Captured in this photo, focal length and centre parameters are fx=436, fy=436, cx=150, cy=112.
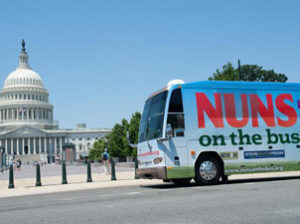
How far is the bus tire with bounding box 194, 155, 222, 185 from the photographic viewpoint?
14.2 metres

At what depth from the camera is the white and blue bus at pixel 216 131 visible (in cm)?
1399

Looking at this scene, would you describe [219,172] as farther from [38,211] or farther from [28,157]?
[28,157]

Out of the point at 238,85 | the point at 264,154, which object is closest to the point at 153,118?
the point at 238,85

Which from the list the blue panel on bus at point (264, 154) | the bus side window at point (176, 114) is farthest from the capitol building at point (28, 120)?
the bus side window at point (176, 114)

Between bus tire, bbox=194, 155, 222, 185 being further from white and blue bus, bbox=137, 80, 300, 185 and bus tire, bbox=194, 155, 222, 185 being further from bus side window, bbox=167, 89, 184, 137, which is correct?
bus side window, bbox=167, 89, 184, 137

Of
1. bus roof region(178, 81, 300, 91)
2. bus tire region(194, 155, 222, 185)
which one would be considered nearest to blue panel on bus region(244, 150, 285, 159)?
bus tire region(194, 155, 222, 185)

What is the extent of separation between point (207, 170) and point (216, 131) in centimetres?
134

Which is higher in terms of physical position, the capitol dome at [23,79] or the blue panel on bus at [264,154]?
the capitol dome at [23,79]

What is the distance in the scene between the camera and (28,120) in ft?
556

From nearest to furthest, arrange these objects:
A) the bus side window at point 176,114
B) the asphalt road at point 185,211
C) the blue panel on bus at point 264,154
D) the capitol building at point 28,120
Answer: the asphalt road at point 185,211, the bus side window at point 176,114, the blue panel on bus at point 264,154, the capitol building at point 28,120

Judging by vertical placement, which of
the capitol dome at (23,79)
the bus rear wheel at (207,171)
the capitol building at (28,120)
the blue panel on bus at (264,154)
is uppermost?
the capitol dome at (23,79)

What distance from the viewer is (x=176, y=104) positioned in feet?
46.4

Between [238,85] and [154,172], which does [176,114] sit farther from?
[238,85]

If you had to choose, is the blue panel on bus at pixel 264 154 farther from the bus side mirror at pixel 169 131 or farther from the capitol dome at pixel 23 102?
the capitol dome at pixel 23 102
